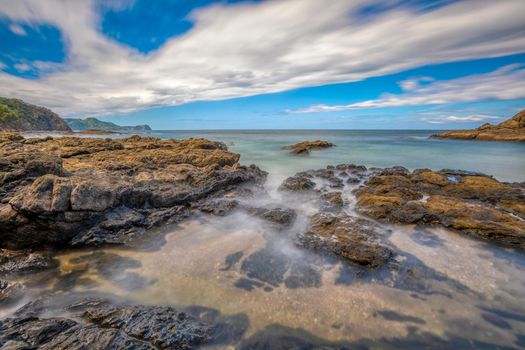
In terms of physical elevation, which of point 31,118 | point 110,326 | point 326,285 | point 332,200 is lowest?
point 326,285

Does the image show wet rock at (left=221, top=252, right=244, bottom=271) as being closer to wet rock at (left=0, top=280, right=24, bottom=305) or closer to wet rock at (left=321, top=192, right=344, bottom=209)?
wet rock at (left=0, top=280, right=24, bottom=305)

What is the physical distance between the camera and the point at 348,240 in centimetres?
848

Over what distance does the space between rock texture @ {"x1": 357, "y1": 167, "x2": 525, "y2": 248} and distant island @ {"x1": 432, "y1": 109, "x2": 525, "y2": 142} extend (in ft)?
214

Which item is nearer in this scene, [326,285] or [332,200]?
[326,285]

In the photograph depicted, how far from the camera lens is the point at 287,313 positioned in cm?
563

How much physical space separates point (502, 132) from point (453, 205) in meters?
76.9

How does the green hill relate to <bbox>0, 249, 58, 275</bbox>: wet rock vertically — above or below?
above

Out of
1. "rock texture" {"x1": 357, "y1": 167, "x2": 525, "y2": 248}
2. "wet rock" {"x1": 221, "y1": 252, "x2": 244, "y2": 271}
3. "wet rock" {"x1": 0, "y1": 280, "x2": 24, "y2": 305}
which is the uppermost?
"rock texture" {"x1": 357, "y1": 167, "x2": 525, "y2": 248}

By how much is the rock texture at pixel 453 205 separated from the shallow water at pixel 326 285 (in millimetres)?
786

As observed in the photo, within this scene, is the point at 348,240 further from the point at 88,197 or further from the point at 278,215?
the point at 88,197

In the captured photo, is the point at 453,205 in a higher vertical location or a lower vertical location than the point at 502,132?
lower

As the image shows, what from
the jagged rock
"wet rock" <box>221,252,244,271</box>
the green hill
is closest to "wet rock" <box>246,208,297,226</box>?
"wet rock" <box>221,252,244,271</box>

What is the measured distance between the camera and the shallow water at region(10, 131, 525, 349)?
518cm

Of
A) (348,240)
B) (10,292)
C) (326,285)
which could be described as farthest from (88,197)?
(348,240)
